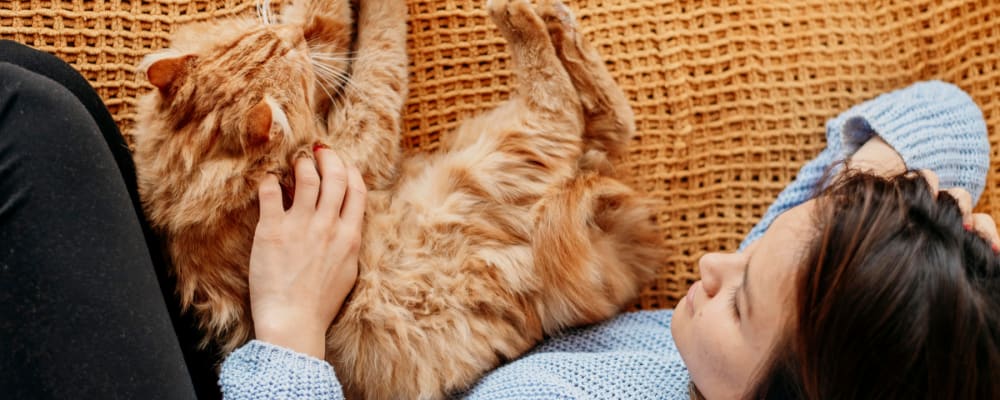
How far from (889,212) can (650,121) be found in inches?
26.8

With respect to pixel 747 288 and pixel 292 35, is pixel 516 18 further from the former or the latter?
pixel 747 288

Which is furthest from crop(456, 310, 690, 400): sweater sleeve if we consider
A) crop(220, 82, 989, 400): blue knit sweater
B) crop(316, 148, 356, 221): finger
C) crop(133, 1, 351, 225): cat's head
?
crop(133, 1, 351, 225): cat's head

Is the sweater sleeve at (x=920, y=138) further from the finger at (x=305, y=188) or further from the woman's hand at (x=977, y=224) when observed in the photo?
the finger at (x=305, y=188)

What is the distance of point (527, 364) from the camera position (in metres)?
1.15

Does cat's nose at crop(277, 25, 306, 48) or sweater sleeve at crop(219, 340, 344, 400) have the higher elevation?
cat's nose at crop(277, 25, 306, 48)

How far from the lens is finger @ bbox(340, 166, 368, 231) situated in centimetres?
117

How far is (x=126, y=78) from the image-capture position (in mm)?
1329

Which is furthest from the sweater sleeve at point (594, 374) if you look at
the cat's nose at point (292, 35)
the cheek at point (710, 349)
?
the cat's nose at point (292, 35)

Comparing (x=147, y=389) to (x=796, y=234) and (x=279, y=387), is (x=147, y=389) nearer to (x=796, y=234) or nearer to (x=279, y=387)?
(x=279, y=387)

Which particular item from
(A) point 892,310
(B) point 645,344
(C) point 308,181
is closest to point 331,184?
(C) point 308,181

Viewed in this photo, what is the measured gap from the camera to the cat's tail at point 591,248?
1.20m

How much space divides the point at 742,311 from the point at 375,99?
0.73 metres

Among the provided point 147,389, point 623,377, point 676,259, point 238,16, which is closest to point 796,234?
point 623,377

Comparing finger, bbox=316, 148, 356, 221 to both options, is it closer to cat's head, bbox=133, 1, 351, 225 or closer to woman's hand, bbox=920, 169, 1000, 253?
cat's head, bbox=133, 1, 351, 225
